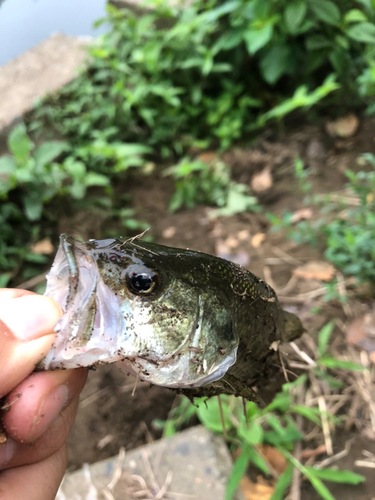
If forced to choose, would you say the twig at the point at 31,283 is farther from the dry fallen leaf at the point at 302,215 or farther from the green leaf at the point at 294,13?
the green leaf at the point at 294,13

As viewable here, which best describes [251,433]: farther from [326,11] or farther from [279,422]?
[326,11]

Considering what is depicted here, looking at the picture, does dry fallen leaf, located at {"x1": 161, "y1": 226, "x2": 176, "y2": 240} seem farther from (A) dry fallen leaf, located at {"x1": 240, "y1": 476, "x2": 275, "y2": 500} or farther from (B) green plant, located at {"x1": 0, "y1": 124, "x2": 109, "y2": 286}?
(A) dry fallen leaf, located at {"x1": 240, "y1": 476, "x2": 275, "y2": 500}

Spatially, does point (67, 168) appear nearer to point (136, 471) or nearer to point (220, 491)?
point (136, 471)

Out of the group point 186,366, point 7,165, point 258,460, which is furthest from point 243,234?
point 186,366

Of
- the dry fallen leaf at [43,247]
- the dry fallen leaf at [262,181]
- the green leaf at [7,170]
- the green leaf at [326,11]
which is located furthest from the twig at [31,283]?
the green leaf at [326,11]

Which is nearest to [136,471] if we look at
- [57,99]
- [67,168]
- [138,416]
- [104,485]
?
[104,485]

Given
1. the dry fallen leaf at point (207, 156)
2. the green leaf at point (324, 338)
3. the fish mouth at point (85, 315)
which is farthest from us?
the dry fallen leaf at point (207, 156)
